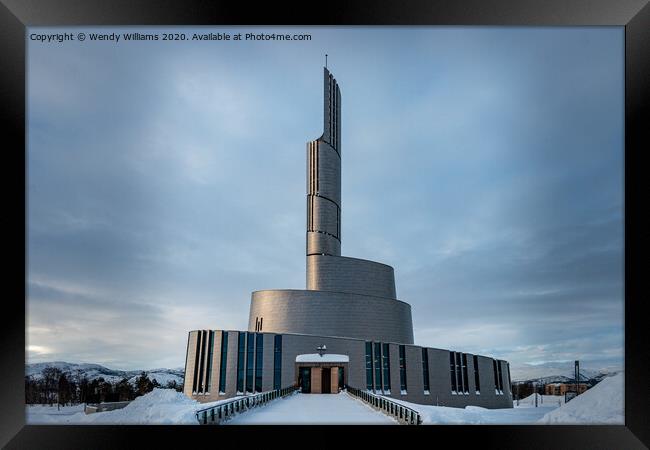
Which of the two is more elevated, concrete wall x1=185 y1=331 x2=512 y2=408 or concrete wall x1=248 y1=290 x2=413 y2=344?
concrete wall x1=248 y1=290 x2=413 y2=344

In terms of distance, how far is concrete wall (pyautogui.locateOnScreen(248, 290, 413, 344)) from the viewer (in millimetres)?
49031

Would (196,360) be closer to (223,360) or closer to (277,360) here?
(223,360)

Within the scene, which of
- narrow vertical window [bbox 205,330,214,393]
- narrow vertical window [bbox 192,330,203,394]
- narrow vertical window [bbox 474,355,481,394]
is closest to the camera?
narrow vertical window [bbox 205,330,214,393]

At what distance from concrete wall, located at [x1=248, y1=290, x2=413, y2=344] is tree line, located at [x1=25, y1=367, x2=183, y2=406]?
1223cm

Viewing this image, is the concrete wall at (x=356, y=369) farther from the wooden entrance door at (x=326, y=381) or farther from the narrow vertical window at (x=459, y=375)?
the wooden entrance door at (x=326, y=381)

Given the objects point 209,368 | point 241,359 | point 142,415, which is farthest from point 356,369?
point 142,415

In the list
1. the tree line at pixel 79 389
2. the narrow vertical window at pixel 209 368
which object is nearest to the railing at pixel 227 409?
the narrow vertical window at pixel 209 368

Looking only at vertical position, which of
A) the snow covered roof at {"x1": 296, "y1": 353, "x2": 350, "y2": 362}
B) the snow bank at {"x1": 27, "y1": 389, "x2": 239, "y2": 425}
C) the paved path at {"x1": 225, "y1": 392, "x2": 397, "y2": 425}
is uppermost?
the snow covered roof at {"x1": 296, "y1": 353, "x2": 350, "y2": 362}

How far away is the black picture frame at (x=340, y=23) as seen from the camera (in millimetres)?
13352

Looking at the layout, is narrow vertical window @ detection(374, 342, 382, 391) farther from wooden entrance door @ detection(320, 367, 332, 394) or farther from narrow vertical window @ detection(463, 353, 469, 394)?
narrow vertical window @ detection(463, 353, 469, 394)

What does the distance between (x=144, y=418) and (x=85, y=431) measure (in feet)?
8.15

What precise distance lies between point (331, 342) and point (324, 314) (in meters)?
4.15

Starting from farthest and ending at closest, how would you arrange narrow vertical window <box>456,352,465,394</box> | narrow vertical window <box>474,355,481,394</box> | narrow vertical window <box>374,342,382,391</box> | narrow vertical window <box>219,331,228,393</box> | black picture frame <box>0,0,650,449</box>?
narrow vertical window <box>474,355,481,394</box>, narrow vertical window <box>456,352,465,394</box>, narrow vertical window <box>374,342,382,391</box>, narrow vertical window <box>219,331,228,393</box>, black picture frame <box>0,0,650,449</box>

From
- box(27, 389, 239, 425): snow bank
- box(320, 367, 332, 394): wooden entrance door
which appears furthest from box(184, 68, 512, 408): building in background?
box(27, 389, 239, 425): snow bank
